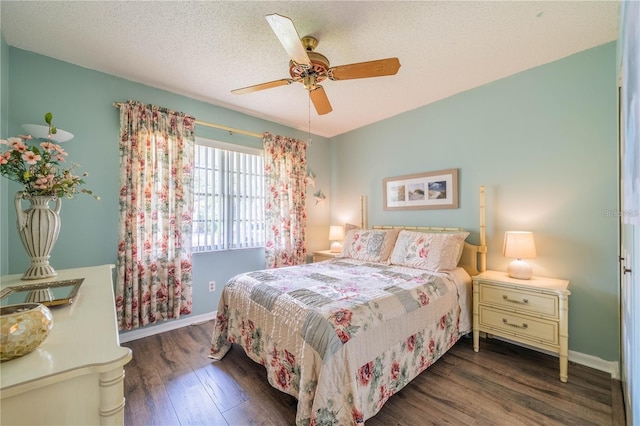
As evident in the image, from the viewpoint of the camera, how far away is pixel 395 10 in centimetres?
179

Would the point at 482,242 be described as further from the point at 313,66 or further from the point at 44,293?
the point at 44,293

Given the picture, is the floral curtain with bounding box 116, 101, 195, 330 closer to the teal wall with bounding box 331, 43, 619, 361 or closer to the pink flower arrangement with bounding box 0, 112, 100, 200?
the pink flower arrangement with bounding box 0, 112, 100, 200

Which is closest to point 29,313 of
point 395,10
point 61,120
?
point 395,10

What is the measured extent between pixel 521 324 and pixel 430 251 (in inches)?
36.4

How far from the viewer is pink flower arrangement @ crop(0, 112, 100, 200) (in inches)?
51.7

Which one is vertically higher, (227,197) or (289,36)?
(289,36)

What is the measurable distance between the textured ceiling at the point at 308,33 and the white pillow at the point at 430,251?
166cm

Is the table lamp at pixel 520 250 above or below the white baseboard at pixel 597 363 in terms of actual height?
above

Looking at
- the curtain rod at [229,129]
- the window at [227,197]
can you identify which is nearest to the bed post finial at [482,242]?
the window at [227,197]

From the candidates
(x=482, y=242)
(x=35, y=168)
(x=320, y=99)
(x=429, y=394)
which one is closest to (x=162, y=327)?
(x=35, y=168)

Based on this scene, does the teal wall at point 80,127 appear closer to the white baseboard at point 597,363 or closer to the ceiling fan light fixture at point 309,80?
the ceiling fan light fixture at point 309,80

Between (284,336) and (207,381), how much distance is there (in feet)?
2.80

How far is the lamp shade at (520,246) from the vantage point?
7.36 ft

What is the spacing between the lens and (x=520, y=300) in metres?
2.19
